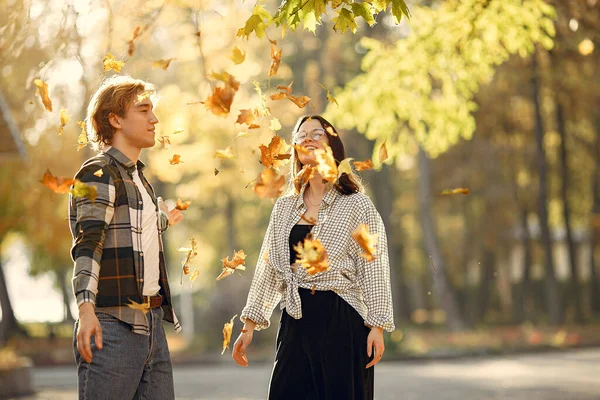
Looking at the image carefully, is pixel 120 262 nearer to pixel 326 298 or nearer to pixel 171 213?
Answer: pixel 171 213

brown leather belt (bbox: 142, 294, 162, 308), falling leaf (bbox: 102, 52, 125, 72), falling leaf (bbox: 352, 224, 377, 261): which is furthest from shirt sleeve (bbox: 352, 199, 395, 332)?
falling leaf (bbox: 102, 52, 125, 72)

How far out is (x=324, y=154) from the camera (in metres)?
4.70

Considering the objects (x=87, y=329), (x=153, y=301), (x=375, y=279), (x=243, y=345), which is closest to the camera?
(x=87, y=329)

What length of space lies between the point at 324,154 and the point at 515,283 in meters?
35.8

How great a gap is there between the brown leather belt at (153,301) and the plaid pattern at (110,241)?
48mm

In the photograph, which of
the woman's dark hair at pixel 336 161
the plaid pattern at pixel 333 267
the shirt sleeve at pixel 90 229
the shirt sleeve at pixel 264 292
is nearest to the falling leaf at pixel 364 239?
the plaid pattern at pixel 333 267

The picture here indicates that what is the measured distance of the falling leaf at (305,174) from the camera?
5.16 meters

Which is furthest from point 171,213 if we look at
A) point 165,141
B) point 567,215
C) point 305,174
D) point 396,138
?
point 567,215

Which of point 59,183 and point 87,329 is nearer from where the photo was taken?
point 87,329

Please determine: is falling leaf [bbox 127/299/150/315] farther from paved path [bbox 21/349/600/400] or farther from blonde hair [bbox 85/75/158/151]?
paved path [bbox 21/349/600/400]

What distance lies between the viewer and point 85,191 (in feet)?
13.6

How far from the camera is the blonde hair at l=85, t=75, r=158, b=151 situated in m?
4.40

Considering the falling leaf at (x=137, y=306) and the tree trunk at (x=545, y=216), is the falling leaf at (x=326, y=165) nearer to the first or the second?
the falling leaf at (x=137, y=306)

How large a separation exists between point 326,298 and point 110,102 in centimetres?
146
